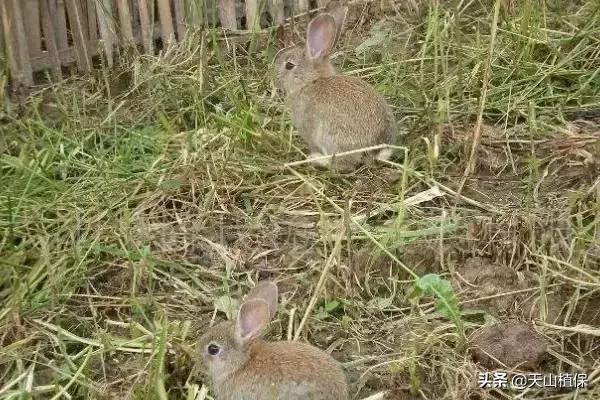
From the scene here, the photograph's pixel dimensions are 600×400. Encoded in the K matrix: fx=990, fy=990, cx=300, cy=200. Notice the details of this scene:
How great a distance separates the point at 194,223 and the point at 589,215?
5.30 feet

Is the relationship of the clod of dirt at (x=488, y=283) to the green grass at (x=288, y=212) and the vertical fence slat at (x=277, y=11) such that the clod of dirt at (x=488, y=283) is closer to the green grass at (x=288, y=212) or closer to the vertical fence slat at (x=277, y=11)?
the green grass at (x=288, y=212)

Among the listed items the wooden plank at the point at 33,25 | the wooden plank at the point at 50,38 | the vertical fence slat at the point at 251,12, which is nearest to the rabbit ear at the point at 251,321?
the wooden plank at the point at 50,38

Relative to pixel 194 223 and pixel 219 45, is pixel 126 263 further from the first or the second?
pixel 219 45

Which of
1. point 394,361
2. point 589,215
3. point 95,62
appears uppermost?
point 95,62

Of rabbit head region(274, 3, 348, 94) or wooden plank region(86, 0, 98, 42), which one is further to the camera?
wooden plank region(86, 0, 98, 42)

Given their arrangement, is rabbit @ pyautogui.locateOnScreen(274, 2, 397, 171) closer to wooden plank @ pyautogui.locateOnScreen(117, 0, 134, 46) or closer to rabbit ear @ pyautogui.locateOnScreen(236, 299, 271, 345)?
wooden plank @ pyautogui.locateOnScreen(117, 0, 134, 46)

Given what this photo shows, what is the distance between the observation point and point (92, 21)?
17.3ft

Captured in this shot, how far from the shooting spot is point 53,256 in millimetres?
3887

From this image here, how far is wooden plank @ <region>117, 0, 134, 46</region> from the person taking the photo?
209 inches

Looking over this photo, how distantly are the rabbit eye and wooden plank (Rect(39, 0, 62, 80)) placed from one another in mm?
2328

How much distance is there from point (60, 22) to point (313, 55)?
1416 mm

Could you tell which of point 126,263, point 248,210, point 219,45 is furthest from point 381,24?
point 126,263

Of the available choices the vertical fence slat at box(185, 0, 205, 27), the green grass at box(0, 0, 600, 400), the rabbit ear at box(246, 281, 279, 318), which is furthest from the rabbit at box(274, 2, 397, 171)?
the rabbit ear at box(246, 281, 279, 318)

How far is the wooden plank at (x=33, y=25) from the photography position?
5.05 m
